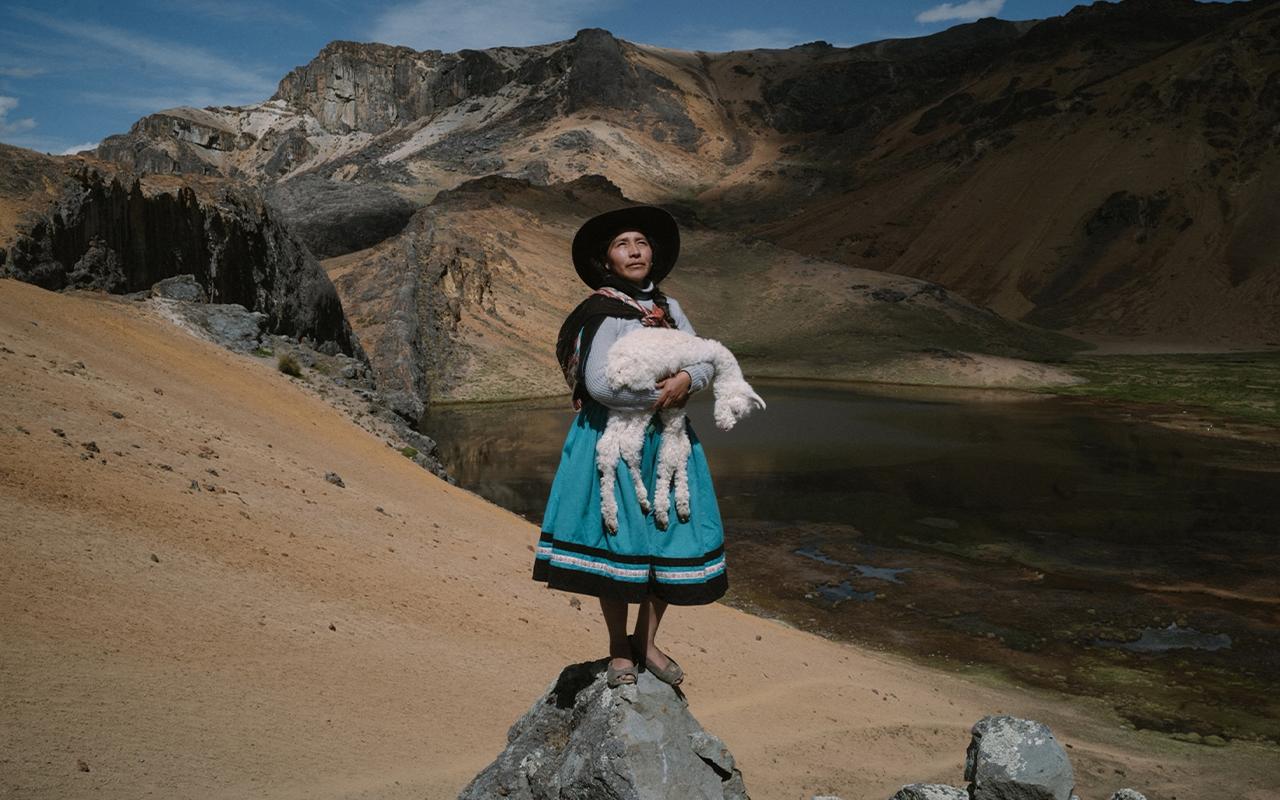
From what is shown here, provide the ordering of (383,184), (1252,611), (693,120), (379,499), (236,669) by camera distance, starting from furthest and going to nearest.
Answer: (693,120), (383,184), (1252,611), (379,499), (236,669)

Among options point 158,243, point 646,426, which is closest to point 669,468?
point 646,426

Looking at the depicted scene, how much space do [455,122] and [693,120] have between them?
84.3ft

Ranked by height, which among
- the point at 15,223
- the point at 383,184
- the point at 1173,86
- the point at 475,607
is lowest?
the point at 475,607

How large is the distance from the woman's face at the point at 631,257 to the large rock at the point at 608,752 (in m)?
1.59

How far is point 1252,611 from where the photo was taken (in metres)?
10.4

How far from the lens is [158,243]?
15852 millimetres

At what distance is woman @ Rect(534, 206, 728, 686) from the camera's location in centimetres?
340

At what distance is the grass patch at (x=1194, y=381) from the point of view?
28.3 meters

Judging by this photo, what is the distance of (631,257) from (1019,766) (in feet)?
9.83

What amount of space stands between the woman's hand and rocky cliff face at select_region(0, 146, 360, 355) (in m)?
12.1

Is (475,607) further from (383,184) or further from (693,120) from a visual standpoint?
(693,120)

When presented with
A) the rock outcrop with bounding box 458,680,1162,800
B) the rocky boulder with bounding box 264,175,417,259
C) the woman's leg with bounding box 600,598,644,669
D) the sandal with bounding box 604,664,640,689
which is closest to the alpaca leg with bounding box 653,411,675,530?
the woman's leg with bounding box 600,598,644,669

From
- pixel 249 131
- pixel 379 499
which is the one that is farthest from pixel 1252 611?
pixel 249 131

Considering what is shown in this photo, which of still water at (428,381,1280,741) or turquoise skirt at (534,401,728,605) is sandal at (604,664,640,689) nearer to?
turquoise skirt at (534,401,728,605)
